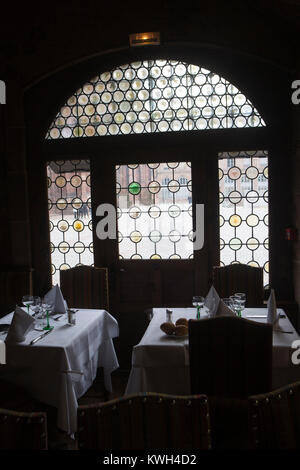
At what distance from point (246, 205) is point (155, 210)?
938mm

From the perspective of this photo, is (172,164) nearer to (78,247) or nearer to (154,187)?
(154,187)

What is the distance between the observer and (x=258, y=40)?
161 inches

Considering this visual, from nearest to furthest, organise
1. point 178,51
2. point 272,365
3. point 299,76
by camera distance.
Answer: point 272,365 < point 299,76 < point 178,51

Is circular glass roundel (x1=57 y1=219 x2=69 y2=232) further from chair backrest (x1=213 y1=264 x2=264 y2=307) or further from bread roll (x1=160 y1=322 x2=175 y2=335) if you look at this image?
bread roll (x1=160 y1=322 x2=175 y2=335)

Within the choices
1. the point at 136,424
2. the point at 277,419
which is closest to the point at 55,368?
the point at 136,424

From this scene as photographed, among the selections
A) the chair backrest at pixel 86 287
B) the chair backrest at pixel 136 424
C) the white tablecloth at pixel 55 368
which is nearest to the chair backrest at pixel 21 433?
the chair backrest at pixel 136 424

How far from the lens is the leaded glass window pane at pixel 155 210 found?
14.8 feet

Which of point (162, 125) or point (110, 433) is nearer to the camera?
point (110, 433)

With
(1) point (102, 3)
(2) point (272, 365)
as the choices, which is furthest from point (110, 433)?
(1) point (102, 3)

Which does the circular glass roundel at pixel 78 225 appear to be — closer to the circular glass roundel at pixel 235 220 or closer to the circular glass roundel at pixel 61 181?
the circular glass roundel at pixel 61 181

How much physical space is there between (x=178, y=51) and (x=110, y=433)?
386cm

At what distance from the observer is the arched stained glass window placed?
4406 mm

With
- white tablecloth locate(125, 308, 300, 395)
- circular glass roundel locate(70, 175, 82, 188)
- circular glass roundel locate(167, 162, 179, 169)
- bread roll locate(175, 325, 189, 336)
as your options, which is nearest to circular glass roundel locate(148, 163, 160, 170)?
circular glass roundel locate(167, 162, 179, 169)

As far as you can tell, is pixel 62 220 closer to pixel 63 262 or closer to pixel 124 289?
pixel 63 262
